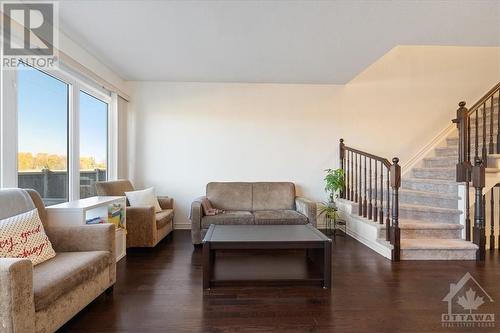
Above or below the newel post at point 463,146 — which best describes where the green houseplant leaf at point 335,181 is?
below

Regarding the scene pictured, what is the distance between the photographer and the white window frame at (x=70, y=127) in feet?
7.35

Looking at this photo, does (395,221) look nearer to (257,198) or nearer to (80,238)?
(257,198)

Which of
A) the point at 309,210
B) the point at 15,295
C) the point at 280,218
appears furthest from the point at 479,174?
the point at 15,295

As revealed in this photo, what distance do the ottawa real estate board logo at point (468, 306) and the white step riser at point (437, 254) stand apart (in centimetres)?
50

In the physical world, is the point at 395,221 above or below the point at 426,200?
below

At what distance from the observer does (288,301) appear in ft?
6.94

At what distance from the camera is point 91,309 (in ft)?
6.57

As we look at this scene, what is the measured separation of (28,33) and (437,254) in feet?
15.8

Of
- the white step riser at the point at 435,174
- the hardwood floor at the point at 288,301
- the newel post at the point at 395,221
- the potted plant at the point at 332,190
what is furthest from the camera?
the potted plant at the point at 332,190

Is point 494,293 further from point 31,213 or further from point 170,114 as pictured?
point 170,114

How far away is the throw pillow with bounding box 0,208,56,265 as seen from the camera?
168cm

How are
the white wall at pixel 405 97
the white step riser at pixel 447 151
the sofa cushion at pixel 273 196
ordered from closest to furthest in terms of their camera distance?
the sofa cushion at pixel 273 196 → the white step riser at pixel 447 151 → the white wall at pixel 405 97

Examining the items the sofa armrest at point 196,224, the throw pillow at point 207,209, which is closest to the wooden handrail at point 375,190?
the throw pillow at point 207,209

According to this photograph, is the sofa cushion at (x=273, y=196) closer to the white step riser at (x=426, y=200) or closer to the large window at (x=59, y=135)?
the white step riser at (x=426, y=200)
